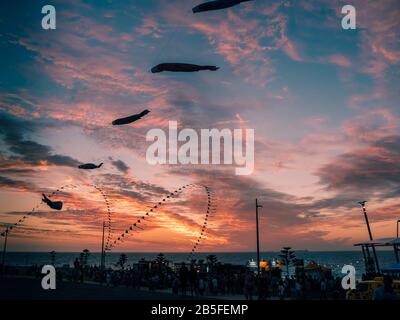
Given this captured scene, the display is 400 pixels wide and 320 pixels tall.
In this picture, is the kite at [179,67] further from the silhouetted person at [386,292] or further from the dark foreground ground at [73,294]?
the dark foreground ground at [73,294]

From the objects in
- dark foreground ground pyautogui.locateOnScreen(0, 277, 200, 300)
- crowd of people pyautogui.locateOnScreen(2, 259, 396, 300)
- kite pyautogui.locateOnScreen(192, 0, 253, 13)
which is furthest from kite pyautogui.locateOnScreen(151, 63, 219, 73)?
dark foreground ground pyautogui.locateOnScreen(0, 277, 200, 300)

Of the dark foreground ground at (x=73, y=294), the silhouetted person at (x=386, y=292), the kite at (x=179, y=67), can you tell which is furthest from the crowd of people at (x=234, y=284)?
the silhouetted person at (x=386, y=292)

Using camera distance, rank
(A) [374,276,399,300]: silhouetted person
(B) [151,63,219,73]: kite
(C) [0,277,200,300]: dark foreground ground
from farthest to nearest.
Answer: (C) [0,277,200,300]: dark foreground ground → (B) [151,63,219,73]: kite → (A) [374,276,399,300]: silhouetted person

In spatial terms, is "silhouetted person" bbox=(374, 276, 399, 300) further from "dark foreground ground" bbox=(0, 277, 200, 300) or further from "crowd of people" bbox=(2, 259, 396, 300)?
"dark foreground ground" bbox=(0, 277, 200, 300)

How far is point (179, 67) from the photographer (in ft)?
58.1

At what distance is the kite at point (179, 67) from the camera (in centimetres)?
1698

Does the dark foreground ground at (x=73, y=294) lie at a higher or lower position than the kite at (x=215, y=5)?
lower

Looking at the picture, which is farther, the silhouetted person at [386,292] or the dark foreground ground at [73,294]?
the dark foreground ground at [73,294]

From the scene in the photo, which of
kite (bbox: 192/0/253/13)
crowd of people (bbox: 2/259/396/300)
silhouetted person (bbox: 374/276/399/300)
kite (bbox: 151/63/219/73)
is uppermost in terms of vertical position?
kite (bbox: 192/0/253/13)

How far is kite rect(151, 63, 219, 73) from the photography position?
17.0 meters

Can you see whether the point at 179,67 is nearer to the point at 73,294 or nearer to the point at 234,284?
the point at 73,294
